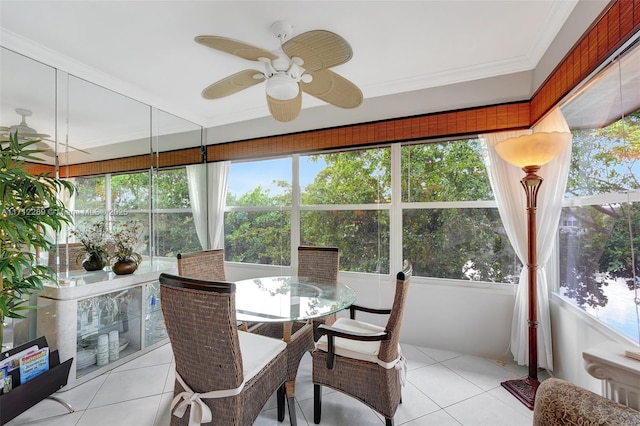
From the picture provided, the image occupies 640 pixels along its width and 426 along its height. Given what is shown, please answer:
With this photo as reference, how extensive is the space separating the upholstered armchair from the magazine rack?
268 centimetres

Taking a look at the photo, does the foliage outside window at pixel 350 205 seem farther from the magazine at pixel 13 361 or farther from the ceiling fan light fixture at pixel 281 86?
the magazine at pixel 13 361

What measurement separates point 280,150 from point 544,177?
2619 millimetres

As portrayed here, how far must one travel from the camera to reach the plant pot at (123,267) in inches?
103

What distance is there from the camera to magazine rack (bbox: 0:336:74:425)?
5.28 feet

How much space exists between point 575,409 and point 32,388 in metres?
2.80

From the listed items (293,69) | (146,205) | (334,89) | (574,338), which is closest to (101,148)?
(146,205)

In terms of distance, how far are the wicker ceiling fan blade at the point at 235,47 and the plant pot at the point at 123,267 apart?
2.23 meters

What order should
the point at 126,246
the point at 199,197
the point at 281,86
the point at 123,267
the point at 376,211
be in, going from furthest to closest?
1. the point at 199,197
2. the point at 376,211
3. the point at 126,246
4. the point at 123,267
5. the point at 281,86

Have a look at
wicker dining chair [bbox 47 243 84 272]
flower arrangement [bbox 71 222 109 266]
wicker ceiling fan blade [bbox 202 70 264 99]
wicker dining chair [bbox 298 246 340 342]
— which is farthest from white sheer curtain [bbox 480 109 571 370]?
wicker dining chair [bbox 47 243 84 272]

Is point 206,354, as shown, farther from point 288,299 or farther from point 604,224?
point 604,224

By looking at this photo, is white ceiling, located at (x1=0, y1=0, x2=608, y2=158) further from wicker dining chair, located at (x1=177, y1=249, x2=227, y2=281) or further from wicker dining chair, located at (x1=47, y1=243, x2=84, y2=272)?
wicker dining chair, located at (x1=177, y1=249, x2=227, y2=281)

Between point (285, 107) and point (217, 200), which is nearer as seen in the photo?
point (285, 107)

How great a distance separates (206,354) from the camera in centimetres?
131

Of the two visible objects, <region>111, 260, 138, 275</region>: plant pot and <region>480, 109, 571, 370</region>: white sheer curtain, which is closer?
<region>480, 109, 571, 370</region>: white sheer curtain
